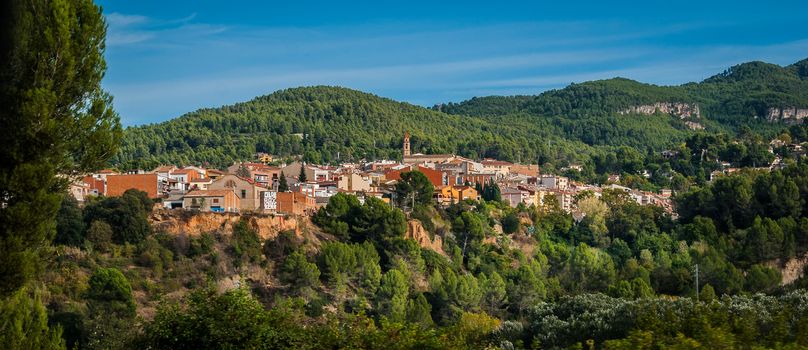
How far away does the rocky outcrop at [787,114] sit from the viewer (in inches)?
4550

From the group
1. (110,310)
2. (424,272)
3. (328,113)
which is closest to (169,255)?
(110,310)

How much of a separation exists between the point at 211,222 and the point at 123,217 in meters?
3.86

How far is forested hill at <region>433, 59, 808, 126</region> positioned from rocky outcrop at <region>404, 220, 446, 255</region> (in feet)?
290

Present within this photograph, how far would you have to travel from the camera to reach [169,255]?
30.6m

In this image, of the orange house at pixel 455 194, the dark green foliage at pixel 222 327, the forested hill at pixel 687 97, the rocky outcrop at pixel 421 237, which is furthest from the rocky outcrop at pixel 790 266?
the forested hill at pixel 687 97

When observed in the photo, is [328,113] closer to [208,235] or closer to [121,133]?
[208,235]

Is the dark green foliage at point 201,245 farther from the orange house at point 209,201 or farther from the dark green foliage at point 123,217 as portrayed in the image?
the orange house at point 209,201

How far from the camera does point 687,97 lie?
13712cm

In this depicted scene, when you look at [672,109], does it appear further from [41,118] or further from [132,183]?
[41,118]

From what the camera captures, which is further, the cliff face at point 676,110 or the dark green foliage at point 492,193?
the cliff face at point 676,110

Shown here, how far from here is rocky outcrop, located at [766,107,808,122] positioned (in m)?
116

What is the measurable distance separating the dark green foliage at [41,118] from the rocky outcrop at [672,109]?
12154 cm

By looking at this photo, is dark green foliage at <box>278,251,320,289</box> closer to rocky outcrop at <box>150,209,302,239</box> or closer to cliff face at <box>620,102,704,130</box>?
rocky outcrop at <box>150,209,302,239</box>

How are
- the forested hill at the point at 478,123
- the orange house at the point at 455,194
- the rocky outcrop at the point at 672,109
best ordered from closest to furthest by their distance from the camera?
the orange house at the point at 455,194, the forested hill at the point at 478,123, the rocky outcrop at the point at 672,109
